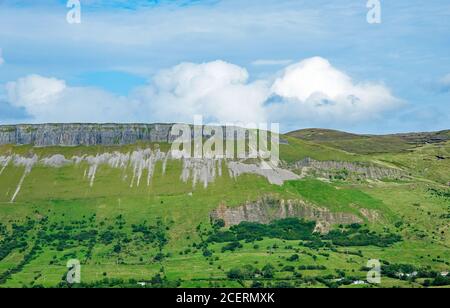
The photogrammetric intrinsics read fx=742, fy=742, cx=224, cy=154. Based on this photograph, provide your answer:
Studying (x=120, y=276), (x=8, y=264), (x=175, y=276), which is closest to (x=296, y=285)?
(x=175, y=276)

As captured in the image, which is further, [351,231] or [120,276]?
[351,231]

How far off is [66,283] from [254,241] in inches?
2101

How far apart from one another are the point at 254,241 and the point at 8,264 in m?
60.0

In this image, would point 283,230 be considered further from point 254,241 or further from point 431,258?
point 431,258
